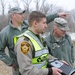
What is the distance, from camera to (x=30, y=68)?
8.38ft

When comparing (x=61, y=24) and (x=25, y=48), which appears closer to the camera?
(x=25, y=48)

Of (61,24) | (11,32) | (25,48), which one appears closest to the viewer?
(25,48)

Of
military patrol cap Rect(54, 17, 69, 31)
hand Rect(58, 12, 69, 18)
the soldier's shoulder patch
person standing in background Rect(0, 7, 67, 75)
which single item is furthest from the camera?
hand Rect(58, 12, 69, 18)

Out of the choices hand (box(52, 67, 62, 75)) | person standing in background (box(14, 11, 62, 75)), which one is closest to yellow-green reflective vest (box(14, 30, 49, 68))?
person standing in background (box(14, 11, 62, 75))

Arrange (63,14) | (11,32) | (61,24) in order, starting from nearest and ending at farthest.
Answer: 1. (61,24)
2. (11,32)
3. (63,14)

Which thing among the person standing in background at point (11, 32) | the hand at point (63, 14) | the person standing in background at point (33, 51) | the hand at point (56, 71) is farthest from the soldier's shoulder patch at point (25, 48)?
the hand at point (63, 14)

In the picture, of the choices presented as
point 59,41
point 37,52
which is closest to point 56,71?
point 37,52

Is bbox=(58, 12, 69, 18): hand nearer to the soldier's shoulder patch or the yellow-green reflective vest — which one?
the yellow-green reflective vest

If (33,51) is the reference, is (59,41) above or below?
below

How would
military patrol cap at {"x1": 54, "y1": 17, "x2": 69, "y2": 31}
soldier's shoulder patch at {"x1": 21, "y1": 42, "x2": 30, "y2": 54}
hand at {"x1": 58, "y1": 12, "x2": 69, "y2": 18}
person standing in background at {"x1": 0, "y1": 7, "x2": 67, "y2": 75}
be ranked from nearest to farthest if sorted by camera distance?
1. soldier's shoulder patch at {"x1": 21, "y1": 42, "x2": 30, "y2": 54}
2. military patrol cap at {"x1": 54, "y1": 17, "x2": 69, "y2": 31}
3. person standing in background at {"x1": 0, "y1": 7, "x2": 67, "y2": 75}
4. hand at {"x1": 58, "y1": 12, "x2": 69, "y2": 18}

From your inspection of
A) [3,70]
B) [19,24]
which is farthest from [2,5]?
A: [19,24]

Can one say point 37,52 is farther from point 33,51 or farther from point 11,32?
point 11,32

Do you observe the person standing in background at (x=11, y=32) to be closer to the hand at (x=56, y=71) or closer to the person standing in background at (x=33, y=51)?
the person standing in background at (x=33, y=51)

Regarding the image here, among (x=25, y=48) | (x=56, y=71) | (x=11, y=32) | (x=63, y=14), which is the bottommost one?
(x=56, y=71)
